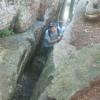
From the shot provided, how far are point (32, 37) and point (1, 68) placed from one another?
9.95ft

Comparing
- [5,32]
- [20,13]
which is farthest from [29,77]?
[20,13]

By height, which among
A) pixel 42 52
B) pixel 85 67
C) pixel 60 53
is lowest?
pixel 42 52

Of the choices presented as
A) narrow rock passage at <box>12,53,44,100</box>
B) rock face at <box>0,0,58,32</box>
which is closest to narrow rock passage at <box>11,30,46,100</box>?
narrow rock passage at <box>12,53,44,100</box>

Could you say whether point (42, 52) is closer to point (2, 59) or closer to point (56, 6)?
point (56, 6)

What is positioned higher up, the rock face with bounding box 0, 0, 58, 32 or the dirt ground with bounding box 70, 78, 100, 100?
the rock face with bounding box 0, 0, 58, 32

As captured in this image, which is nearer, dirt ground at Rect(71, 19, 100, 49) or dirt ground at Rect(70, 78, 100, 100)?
dirt ground at Rect(70, 78, 100, 100)

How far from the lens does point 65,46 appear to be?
10422 millimetres

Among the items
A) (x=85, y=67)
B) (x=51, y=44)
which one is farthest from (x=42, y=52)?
(x=85, y=67)

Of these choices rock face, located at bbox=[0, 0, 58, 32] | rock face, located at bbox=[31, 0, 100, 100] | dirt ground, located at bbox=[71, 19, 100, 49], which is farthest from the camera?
rock face, located at bbox=[0, 0, 58, 32]

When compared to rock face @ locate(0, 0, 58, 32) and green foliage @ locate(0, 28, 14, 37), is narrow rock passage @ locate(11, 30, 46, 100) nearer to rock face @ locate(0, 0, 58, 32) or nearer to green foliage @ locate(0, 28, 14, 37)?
rock face @ locate(0, 0, 58, 32)

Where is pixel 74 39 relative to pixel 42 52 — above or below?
above

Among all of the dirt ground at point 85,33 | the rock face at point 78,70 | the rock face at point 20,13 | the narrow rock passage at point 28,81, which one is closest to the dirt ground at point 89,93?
the rock face at point 78,70

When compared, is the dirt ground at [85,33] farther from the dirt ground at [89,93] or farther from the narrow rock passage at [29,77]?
the dirt ground at [89,93]

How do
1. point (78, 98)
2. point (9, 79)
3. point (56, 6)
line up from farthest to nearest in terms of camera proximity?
point (56, 6), point (9, 79), point (78, 98)
